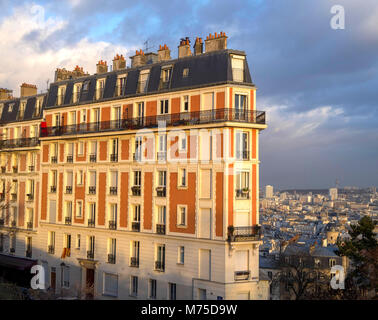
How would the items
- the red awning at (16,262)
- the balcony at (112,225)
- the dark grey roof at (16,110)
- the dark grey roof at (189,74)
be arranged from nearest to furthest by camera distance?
the dark grey roof at (189,74) < the balcony at (112,225) < the red awning at (16,262) < the dark grey roof at (16,110)

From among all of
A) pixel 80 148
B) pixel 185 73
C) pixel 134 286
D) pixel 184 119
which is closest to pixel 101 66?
pixel 80 148

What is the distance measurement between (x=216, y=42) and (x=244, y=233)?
1286cm

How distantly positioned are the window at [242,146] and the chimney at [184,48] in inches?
300

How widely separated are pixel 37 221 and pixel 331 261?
60882mm

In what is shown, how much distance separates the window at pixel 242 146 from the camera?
3139 cm

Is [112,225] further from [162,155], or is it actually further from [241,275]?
[241,275]

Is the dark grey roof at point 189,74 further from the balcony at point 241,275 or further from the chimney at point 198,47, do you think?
the balcony at point 241,275

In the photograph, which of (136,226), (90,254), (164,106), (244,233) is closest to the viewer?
(244,233)

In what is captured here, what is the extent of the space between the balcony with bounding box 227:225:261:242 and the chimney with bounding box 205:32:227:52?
12.0 meters

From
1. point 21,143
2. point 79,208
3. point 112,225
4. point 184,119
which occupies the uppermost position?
point 184,119

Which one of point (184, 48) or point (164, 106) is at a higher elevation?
point (184, 48)

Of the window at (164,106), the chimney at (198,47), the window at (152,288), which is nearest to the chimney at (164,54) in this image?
the chimney at (198,47)

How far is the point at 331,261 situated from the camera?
88875mm

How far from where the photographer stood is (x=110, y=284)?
120ft
